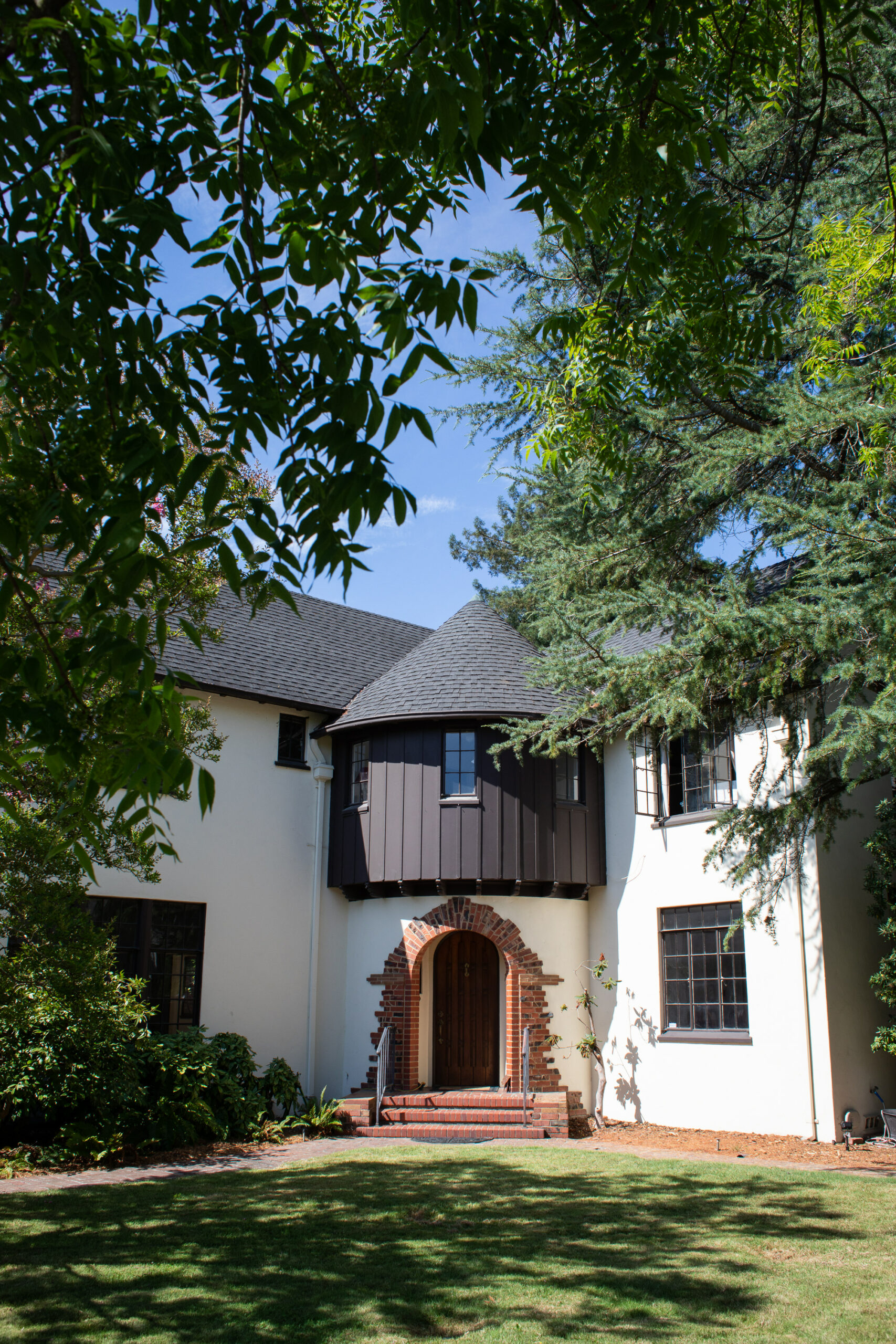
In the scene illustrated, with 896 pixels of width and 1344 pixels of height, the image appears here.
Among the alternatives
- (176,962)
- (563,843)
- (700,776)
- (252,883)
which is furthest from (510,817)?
(176,962)

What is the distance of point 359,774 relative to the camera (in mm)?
16766

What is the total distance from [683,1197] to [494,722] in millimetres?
7901

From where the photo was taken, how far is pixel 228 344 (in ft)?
11.2

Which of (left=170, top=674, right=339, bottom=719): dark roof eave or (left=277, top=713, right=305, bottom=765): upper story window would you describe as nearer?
(left=170, top=674, right=339, bottom=719): dark roof eave

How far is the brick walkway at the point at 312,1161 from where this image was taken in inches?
404

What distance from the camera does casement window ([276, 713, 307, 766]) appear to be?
16.7 m

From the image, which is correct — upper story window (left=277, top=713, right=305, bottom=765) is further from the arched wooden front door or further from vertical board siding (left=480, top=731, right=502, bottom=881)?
the arched wooden front door

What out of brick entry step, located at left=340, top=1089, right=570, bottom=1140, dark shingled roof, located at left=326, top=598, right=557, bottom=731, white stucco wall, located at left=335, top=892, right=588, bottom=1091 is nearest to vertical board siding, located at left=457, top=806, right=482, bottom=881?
white stucco wall, located at left=335, top=892, right=588, bottom=1091

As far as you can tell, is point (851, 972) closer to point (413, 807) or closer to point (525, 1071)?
point (525, 1071)

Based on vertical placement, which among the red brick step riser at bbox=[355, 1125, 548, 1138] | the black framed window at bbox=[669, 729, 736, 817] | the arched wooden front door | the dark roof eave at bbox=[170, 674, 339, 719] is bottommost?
the red brick step riser at bbox=[355, 1125, 548, 1138]

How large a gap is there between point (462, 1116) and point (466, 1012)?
2.22 m

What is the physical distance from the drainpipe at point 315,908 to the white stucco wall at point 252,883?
0.23ft

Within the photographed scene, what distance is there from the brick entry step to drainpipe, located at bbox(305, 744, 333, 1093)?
1319mm

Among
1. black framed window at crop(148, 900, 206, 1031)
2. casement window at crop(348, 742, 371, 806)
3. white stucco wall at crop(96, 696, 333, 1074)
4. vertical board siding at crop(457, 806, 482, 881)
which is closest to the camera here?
Answer: black framed window at crop(148, 900, 206, 1031)
